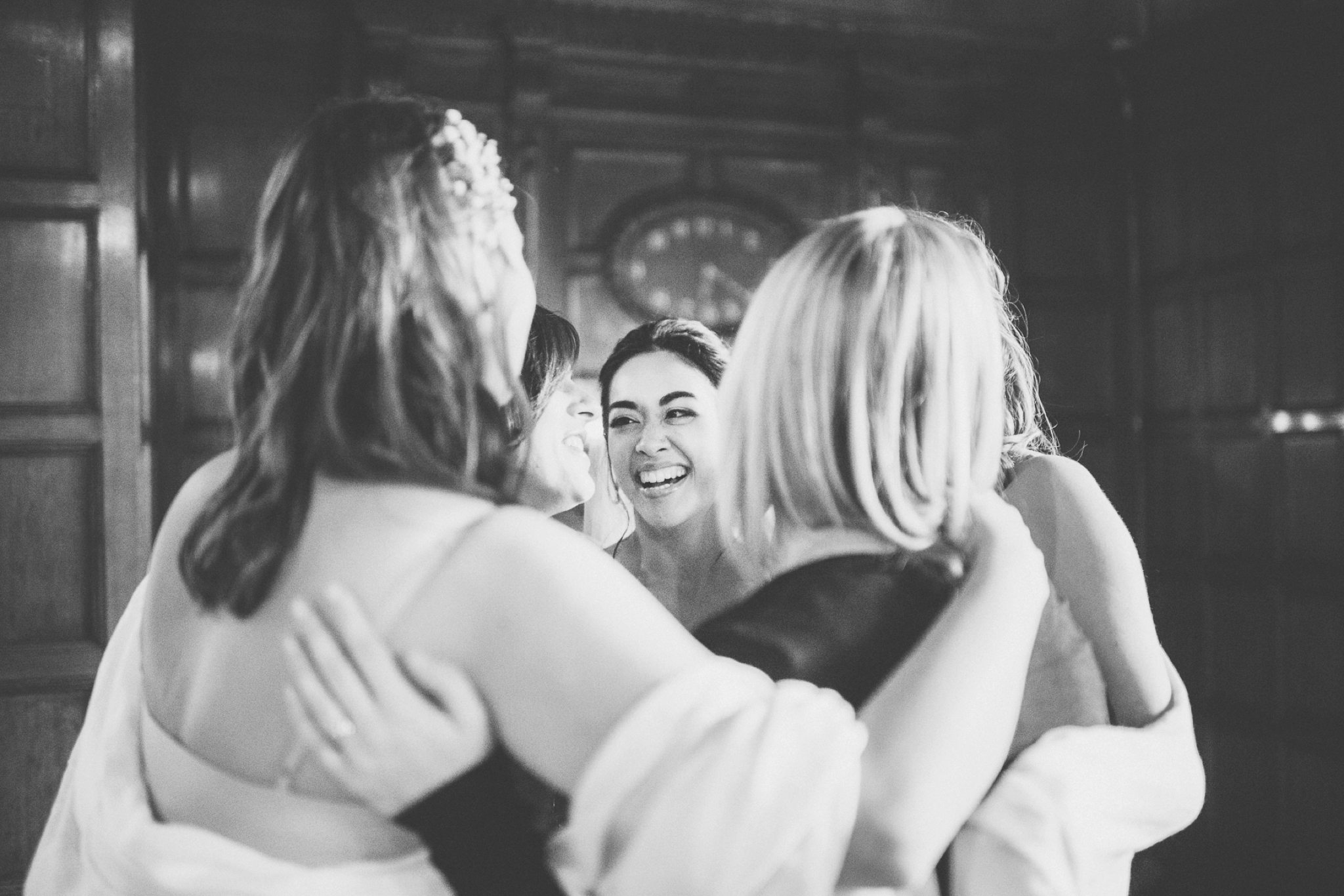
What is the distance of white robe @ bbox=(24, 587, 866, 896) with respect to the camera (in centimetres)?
77

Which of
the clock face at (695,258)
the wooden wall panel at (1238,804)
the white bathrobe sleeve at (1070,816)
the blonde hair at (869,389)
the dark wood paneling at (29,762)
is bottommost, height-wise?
the wooden wall panel at (1238,804)

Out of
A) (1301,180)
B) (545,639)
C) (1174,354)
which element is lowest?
(545,639)

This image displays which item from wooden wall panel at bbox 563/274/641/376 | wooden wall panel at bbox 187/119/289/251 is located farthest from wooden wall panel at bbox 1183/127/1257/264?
A: wooden wall panel at bbox 187/119/289/251

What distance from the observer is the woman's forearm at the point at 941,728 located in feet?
2.84

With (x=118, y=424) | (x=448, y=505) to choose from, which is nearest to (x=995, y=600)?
(x=448, y=505)

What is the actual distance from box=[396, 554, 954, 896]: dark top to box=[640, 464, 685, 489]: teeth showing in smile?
125 centimetres

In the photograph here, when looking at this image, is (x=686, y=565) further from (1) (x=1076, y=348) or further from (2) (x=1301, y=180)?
(1) (x=1076, y=348)

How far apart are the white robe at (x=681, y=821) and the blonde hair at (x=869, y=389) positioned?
0.83ft

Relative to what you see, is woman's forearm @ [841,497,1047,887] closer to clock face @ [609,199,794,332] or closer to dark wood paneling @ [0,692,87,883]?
dark wood paneling @ [0,692,87,883]

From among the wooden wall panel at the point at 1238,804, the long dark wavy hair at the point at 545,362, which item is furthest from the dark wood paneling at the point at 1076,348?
the long dark wavy hair at the point at 545,362

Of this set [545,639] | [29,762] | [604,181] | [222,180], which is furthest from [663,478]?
[222,180]

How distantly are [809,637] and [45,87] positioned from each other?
329 centimetres

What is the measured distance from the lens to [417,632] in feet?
2.61

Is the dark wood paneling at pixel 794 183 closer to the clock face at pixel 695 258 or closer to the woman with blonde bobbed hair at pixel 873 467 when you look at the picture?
the clock face at pixel 695 258
